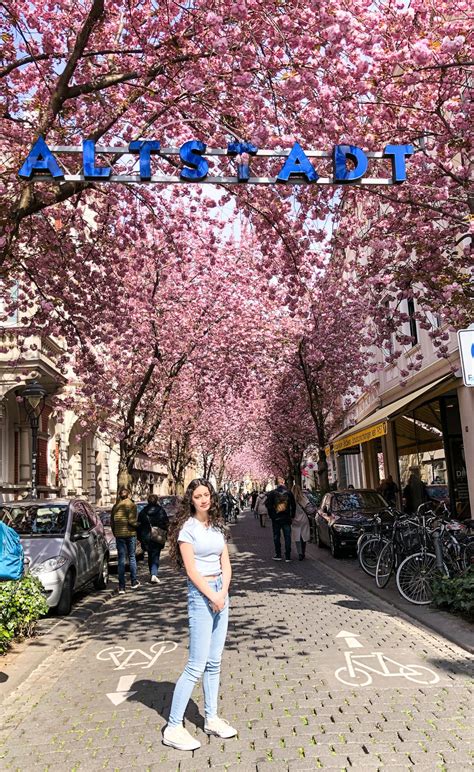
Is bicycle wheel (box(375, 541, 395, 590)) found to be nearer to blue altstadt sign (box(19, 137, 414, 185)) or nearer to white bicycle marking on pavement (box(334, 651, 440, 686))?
white bicycle marking on pavement (box(334, 651, 440, 686))

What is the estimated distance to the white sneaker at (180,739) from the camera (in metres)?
4.44

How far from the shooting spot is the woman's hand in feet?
14.7

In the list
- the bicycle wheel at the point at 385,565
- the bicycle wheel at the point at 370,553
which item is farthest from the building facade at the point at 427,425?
the bicycle wheel at the point at 385,565

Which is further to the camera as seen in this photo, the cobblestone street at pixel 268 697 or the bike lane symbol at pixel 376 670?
the bike lane symbol at pixel 376 670

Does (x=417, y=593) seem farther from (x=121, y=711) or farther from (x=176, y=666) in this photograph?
(x=121, y=711)

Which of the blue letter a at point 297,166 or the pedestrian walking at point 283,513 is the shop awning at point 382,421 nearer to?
the pedestrian walking at point 283,513

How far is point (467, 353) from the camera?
23.5 ft

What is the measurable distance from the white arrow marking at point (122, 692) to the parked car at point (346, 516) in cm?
1005

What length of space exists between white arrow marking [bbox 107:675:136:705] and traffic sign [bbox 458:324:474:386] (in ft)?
14.8

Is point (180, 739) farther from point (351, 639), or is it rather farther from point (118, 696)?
point (351, 639)

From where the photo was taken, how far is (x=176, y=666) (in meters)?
6.71

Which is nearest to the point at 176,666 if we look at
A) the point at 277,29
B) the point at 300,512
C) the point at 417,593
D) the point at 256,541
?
the point at 417,593

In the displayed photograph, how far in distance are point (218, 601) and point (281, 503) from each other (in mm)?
11908

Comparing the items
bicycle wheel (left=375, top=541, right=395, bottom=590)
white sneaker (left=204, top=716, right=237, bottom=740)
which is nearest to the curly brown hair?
white sneaker (left=204, top=716, right=237, bottom=740)
